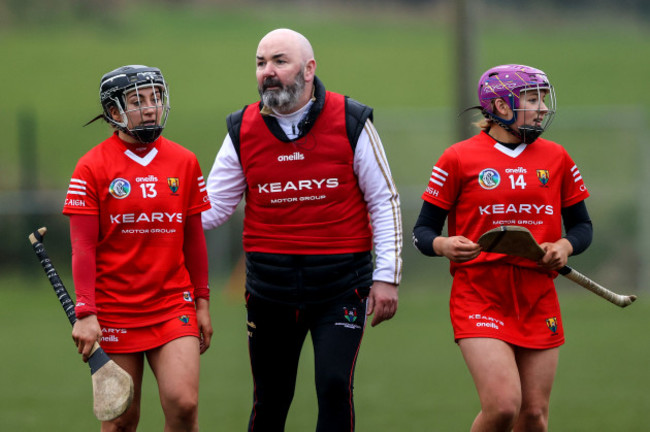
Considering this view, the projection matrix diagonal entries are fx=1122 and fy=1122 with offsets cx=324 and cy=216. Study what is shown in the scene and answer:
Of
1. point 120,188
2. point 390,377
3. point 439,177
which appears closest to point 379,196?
point 439,177

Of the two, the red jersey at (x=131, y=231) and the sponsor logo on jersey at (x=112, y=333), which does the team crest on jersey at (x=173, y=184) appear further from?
the sponsor logo on jersey at (x=112, y=333)

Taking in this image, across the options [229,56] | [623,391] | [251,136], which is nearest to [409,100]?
[229,56]

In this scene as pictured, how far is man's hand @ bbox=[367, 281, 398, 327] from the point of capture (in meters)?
5.66

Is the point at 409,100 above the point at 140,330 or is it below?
below

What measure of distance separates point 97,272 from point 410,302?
32.6 feet

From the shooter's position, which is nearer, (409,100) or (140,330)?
(140,330)

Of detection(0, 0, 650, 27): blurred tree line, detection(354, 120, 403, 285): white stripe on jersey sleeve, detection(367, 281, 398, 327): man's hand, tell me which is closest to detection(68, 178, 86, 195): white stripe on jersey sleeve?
detection(354, 120, 403, 285): white stripe on jersey sleeve

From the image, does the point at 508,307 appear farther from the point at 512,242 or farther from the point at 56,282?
the point at 56,282

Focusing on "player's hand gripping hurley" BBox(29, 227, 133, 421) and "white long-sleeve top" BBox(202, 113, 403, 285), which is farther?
"white long-sleeve top" BBox(202, 113, 403, 285)

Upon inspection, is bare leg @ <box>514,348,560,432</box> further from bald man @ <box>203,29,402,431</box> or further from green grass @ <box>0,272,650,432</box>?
green grass @ <box>0,272,650,432</box>

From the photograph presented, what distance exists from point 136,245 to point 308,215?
91 centimetres

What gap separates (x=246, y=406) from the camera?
8805 millimetres

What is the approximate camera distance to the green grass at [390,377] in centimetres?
821

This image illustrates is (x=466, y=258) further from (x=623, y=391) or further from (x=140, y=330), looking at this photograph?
(x=623, y=391)
